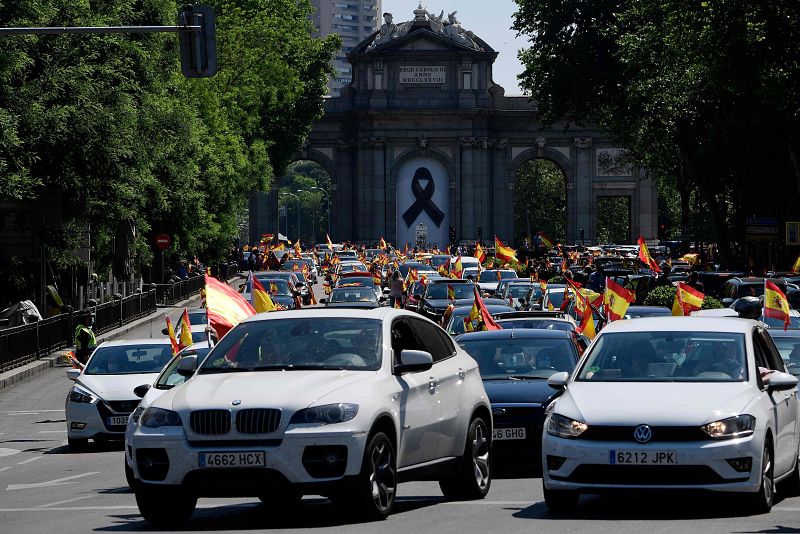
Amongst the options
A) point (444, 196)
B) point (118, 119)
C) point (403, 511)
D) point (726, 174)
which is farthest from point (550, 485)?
point (444, 196)

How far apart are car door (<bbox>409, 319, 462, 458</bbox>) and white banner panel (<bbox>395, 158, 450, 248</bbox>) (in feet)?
371

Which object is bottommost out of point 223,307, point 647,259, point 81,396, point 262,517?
point 81,396

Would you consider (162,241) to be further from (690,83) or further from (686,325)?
(686,325)

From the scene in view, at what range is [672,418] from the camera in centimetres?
1200

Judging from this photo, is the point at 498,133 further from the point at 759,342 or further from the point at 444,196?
the point at 759,342

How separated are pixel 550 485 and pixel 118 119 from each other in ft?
101

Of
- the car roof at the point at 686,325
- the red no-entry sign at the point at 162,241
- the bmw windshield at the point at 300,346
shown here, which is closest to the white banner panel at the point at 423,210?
the red no-entry sign at the point at 162,241

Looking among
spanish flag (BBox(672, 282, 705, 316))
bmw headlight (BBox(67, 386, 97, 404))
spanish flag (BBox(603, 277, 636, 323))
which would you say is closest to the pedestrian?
spanish flag (BBox(603, 277, 636, 323))

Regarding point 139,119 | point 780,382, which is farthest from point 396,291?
point 780,382

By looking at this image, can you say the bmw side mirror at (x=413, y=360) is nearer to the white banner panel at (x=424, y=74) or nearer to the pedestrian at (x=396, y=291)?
the pedestrian at (x=396, y=291)

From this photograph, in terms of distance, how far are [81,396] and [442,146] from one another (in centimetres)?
10749

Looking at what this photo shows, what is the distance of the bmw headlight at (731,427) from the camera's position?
39.3 feet

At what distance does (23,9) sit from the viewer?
3669cm

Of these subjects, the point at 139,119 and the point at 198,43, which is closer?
the point at 198,43
